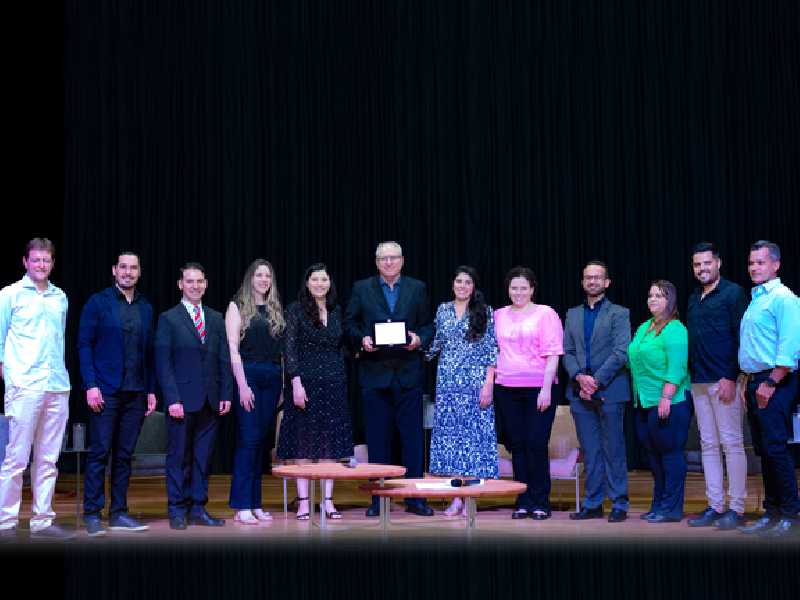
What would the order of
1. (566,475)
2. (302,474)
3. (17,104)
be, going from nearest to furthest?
(302,474)
(566,475)
(17,104)

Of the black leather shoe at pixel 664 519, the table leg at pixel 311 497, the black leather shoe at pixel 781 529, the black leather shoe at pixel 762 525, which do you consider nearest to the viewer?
the black leather shoe at pixel 781 529

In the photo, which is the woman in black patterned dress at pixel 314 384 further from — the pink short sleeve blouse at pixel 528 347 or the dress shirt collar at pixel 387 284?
the pink short sleeve blouse at pixel 528 347

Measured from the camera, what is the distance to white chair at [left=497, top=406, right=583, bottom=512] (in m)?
6.38

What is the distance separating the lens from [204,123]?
33.4 ft

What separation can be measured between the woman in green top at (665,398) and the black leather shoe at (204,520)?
249 centimetres

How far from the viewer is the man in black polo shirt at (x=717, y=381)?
5.46m

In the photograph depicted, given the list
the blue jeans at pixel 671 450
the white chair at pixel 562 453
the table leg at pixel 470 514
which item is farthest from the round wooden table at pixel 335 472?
the blue jeans at pixel 671 450

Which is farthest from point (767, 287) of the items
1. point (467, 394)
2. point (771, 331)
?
point (467, 394)

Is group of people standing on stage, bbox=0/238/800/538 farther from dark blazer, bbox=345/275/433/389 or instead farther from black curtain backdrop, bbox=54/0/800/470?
black curtain backdrop, bbox=54/0/800/470

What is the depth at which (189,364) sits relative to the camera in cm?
564

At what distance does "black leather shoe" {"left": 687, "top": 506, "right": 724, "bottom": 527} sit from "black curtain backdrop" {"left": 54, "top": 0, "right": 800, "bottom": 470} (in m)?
4.29

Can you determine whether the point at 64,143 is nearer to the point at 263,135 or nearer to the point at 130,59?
the point at 130,59

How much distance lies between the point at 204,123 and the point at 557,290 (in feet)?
13.2

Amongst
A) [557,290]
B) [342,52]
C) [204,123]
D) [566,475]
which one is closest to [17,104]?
[204,123]
